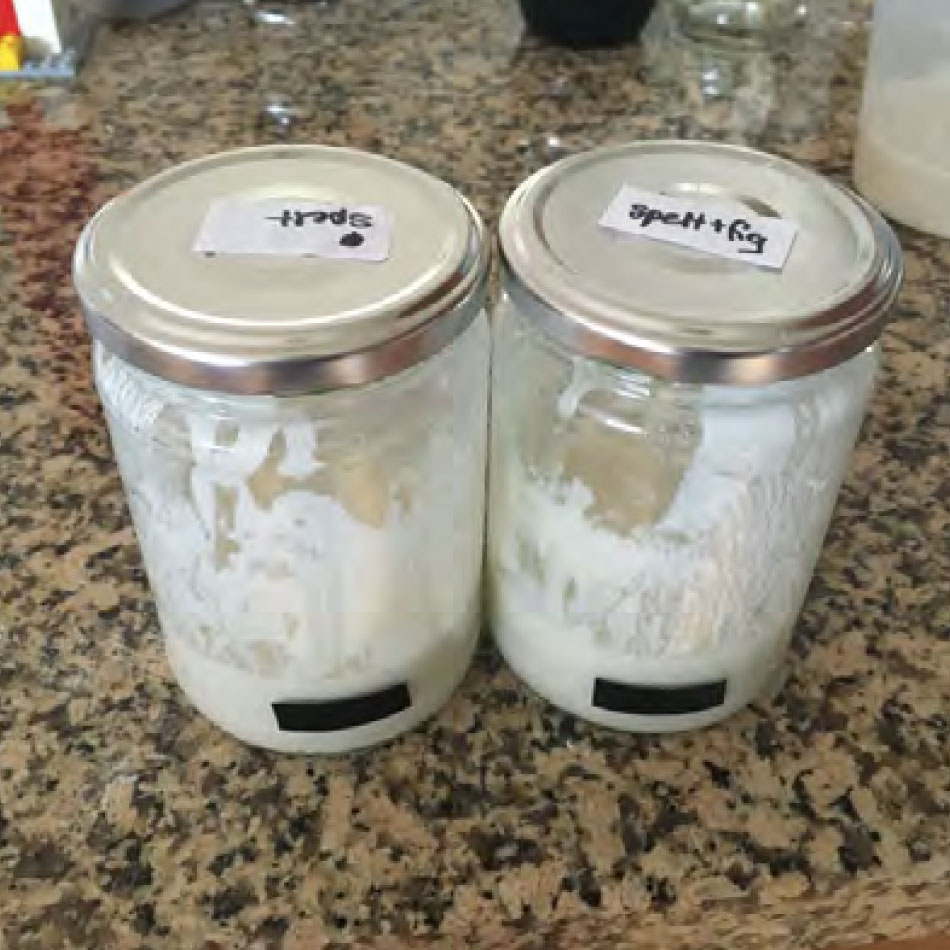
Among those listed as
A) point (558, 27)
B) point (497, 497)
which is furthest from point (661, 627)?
point (558, 27)

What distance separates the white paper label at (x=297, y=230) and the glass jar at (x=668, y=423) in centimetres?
5

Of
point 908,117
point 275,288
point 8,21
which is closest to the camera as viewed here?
point 275,288

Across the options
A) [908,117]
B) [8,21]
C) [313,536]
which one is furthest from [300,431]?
[8,21]

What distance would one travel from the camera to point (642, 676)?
0.53 m

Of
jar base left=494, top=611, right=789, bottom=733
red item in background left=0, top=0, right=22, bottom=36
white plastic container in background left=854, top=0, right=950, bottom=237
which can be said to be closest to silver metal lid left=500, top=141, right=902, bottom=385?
jar base left=494, top=611, right=789, bottom=733

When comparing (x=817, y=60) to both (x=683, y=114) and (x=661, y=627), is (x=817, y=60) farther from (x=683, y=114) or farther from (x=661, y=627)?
(x=661, y=627)

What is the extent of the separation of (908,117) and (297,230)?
59cm

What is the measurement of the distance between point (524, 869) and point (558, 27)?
31.3 inches

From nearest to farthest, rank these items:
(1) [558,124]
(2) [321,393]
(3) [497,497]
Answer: (2) [321,393], (3) [497,497], (1) [558,124]

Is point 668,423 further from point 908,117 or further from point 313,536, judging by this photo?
point 908,117

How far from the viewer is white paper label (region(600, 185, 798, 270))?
0.47 metres

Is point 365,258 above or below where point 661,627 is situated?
above

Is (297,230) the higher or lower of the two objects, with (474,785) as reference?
higher

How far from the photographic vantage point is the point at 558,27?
1.10m
